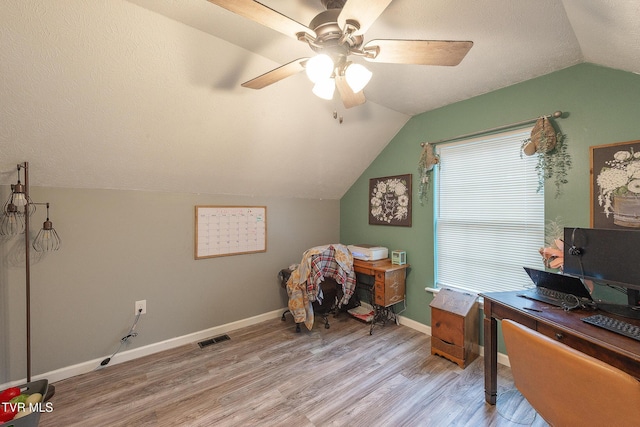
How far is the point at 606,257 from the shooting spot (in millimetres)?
1541

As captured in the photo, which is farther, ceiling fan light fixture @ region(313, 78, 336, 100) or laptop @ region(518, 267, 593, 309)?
laptop @ region(518, 267, 593, 309)

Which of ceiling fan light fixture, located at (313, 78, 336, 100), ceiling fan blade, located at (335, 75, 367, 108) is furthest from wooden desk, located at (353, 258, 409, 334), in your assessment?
ceiling fan light fixture, located at (313, 78, 336, 100)

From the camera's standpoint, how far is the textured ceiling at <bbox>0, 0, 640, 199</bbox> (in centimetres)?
137

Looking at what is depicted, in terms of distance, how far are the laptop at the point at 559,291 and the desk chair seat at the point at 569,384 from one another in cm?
62

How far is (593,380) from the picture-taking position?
93cm

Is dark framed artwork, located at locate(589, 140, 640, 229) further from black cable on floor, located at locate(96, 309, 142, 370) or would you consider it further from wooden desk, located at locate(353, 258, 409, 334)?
black cable on floor, located at locate(96, 309, 142, 370)

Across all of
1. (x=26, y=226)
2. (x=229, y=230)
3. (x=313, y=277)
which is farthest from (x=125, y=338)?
(x=313, y=277)

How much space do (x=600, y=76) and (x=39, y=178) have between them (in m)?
4.07

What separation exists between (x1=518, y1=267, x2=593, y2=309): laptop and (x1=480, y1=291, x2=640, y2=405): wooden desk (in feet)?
0.20

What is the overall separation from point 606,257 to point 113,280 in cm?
356

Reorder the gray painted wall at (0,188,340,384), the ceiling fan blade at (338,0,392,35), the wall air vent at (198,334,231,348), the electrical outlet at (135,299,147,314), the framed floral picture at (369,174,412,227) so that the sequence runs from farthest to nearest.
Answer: the framed floral picture at (369,174,412,227)
the wall air vent at (198,334,231,348)
the electrical outlet at (135,299,147,314)
the gray painted wall at (0,188,340,384)
the ceiling fan blade at (338,0,392,35)

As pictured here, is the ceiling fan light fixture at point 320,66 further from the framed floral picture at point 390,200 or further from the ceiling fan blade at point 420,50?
the framed floral picture at point 390,200

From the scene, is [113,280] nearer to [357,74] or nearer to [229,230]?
[229,230]

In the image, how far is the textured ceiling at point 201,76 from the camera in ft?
4.49
